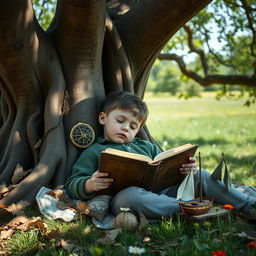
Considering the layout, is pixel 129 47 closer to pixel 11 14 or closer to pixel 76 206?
pixel 11 14

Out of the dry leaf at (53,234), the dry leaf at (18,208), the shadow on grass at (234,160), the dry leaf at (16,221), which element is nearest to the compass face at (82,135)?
the dry leaf at (18,208)

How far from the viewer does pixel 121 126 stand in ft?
11.5

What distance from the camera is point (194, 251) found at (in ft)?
7.82

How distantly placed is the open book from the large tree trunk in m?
0.74

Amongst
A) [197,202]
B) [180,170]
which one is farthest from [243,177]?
[197,202]

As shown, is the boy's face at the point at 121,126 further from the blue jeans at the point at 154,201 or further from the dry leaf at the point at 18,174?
the dry leaf at the point at 18,174

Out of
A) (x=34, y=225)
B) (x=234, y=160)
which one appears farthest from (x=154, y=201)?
(x=234, y=160)

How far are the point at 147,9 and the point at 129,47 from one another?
0.45 m

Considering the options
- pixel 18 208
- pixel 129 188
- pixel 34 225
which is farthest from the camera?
pixel 18 208

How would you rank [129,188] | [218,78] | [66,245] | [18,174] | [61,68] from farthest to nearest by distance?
[218,78]
[61,68]
[18,174]
[129,188]
[66,245]

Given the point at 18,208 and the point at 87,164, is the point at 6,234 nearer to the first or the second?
the point at 18,208

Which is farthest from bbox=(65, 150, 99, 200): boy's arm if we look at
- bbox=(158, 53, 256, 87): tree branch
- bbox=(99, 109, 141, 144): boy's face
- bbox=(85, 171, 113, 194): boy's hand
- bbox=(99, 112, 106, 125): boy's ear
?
bbox=(158, 53, 256, 87): tree branch

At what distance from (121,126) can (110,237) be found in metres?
1.12

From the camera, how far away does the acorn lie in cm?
286
